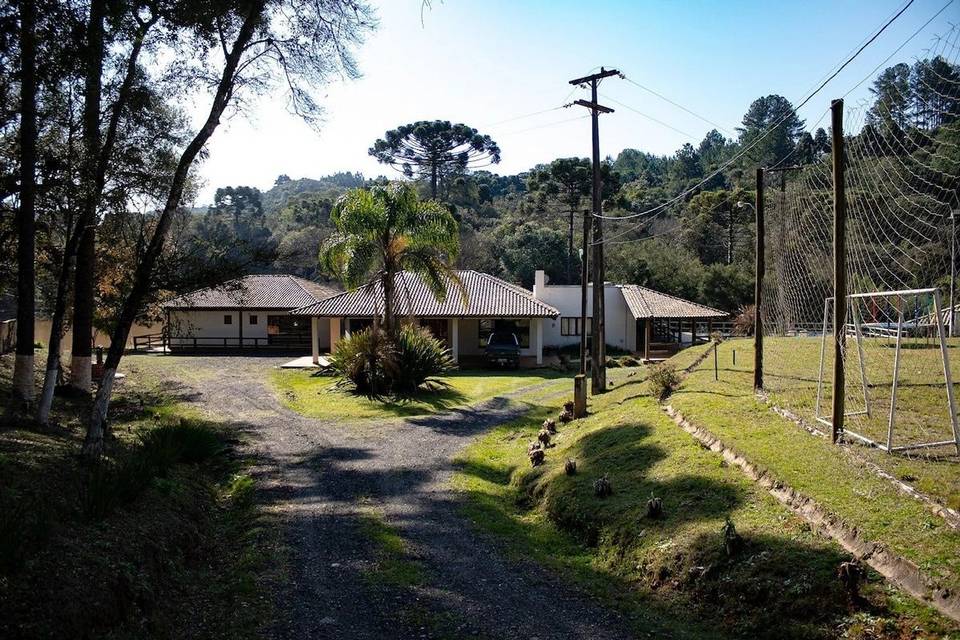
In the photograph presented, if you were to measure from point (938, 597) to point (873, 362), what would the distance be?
512 inches

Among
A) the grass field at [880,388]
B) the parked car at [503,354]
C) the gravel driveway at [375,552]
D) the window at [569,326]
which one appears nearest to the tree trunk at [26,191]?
the gravel driveway at [375,552]

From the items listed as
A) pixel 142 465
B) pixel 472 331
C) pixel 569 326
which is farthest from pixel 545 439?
pixel 569 326

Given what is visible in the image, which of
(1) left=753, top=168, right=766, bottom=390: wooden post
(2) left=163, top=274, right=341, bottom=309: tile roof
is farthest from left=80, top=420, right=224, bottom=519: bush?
(2) left=163, top=274, right=341, bottom=309: tile roof

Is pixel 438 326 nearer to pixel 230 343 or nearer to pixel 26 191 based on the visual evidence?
pixel 230 343

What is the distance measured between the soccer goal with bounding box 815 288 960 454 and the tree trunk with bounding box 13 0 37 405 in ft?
38.3

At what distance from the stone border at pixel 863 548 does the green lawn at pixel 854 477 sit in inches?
2.9

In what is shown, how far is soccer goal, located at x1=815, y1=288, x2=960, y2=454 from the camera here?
27.2 ft

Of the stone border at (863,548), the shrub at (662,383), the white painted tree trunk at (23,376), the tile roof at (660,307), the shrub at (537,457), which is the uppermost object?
the tile roof at (660,307)

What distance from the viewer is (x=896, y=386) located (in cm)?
839

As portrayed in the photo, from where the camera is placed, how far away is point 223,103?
34.3 feet

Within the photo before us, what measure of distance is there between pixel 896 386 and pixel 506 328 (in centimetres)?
2513

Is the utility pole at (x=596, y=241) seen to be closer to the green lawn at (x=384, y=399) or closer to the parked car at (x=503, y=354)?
the green lawn at (x=384, y=399)

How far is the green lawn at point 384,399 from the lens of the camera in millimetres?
19469

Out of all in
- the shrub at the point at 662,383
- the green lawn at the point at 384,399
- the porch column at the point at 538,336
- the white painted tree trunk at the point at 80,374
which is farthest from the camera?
the porch column at the point at 538,336
